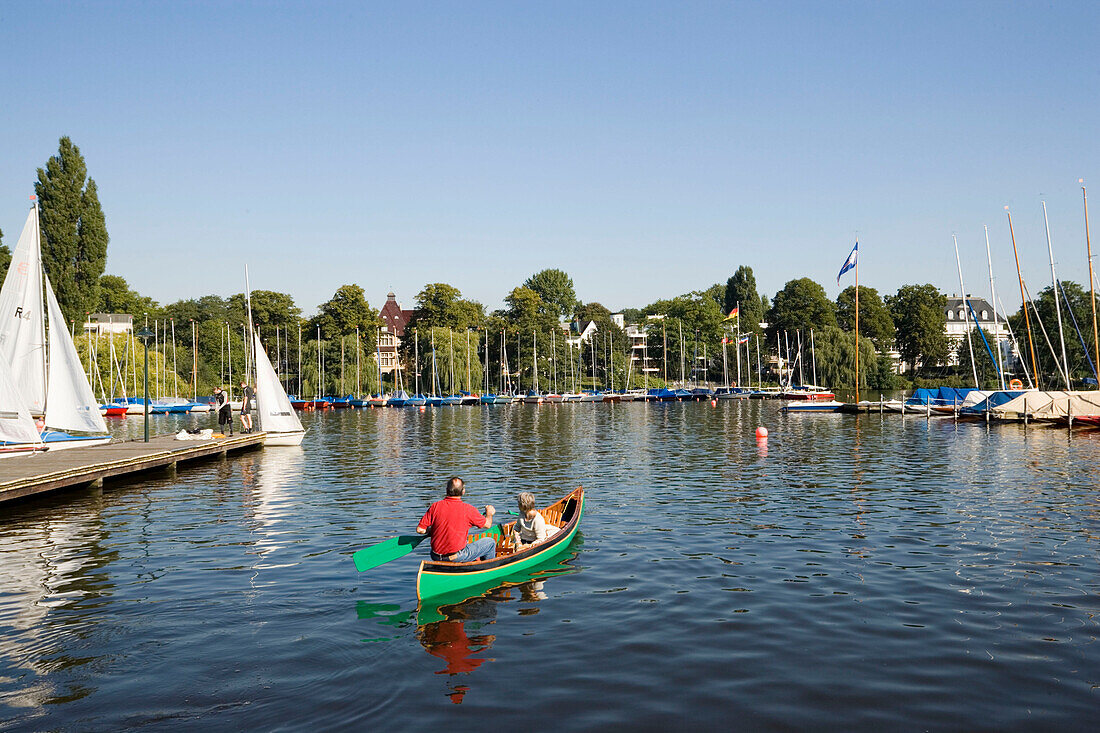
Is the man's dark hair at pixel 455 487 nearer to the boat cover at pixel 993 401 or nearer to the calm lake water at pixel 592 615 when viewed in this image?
the calm lake water at pixel 592 615

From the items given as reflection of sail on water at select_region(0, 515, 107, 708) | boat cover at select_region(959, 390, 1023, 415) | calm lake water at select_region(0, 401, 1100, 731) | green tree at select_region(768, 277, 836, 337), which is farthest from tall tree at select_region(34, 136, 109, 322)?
green tree at select_region(768, 277, 836, 337)

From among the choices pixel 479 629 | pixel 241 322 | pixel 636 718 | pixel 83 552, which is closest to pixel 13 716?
pixel 479 629

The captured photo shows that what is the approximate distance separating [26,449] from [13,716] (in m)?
24.3

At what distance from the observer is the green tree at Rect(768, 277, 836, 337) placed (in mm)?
139175

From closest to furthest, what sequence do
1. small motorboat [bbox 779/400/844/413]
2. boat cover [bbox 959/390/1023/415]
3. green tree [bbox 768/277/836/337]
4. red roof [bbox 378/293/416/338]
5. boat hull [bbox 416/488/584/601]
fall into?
1. boat hull [bbox 416/488/584/601]
2. boat cover [bbox 959/390/1023/415]
3. small motorboat [bbox 779/400/844/413]
4. green tree [bbox 768/277/836/337]
5. red roof [bbox 378/293/416/338]

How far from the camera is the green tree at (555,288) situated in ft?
579

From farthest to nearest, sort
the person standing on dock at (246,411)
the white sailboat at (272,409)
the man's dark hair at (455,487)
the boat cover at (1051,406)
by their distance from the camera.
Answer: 1. the boat cover at (1051,406)
2. the person standing on dock at (246,411)
3. the white sailboat at (272,409)
4. the man's dark hair at (455,487)

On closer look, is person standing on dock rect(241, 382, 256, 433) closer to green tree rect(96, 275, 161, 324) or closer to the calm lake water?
the calm lake water

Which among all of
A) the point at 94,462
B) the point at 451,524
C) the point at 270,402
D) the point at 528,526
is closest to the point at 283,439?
the point at 270,402

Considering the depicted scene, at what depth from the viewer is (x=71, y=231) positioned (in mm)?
75000

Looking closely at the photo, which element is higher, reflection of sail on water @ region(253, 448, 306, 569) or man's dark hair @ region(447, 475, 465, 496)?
man's dark hair @ region(447, 475, 465, 496)

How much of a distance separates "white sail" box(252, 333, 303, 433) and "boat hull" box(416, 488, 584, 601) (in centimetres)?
2713

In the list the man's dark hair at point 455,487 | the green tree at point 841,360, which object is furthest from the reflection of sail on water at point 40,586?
the green tree at point 841,360

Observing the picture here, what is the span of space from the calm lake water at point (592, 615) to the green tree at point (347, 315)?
96728 mm
